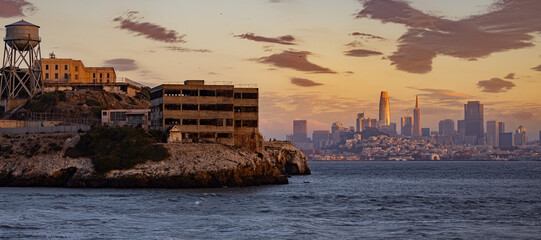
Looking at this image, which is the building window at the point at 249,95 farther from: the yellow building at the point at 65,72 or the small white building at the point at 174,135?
the yellow building at the point at 65,72

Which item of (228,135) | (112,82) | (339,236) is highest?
(112,82)

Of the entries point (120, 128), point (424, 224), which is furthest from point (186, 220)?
point (120, 128)

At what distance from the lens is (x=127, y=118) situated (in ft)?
429

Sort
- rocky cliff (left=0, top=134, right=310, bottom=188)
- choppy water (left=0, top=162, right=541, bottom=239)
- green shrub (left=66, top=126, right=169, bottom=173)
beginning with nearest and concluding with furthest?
choppy water (left=0, top=162, right=541, bottom=239), rocky cliff (left=0, top=134, right=310, bottom=188), green shrub (left=66, top=126, right=169, bottom=173)

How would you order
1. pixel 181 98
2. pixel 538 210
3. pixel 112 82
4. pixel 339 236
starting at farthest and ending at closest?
pixel 112 82 → pixel 181 98 → pixel 538 210 → pixel 339 236

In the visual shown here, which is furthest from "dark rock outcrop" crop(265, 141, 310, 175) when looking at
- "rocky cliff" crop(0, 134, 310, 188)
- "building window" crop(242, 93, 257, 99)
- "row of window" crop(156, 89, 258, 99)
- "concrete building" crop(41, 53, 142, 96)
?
"concrete building" crop(41, 53, 142, 96)

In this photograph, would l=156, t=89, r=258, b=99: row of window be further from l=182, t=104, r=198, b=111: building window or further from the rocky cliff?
the rocky cliff

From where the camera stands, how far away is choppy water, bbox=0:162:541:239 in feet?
177

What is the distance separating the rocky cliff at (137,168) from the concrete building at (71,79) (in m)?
60.7

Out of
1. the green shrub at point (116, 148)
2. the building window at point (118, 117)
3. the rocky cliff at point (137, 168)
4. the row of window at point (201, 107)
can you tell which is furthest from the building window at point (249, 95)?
the building window at point (118, 117)

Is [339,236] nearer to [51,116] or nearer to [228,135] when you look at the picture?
[228,135]

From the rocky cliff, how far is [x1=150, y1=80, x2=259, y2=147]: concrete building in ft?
37.1

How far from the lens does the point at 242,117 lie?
128875 mm

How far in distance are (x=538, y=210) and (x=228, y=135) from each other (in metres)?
64.5
